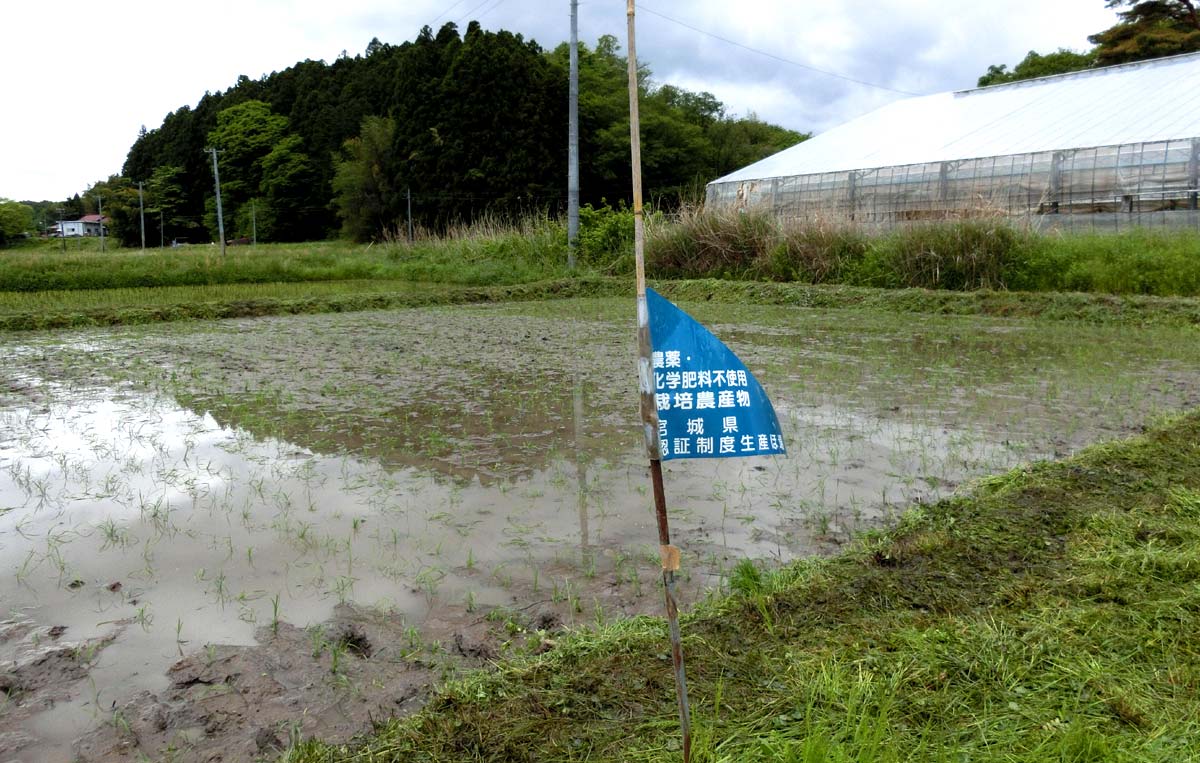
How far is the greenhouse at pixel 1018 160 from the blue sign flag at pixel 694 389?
11128 millimetres

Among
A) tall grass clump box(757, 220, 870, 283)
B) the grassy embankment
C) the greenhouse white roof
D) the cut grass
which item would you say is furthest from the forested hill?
the cut grass

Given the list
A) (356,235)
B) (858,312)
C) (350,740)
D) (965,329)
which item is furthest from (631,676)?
(356,235)

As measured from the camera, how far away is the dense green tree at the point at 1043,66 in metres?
31.3

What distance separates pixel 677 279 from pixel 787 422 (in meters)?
9.98

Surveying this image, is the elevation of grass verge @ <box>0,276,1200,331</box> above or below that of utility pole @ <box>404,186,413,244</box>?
below

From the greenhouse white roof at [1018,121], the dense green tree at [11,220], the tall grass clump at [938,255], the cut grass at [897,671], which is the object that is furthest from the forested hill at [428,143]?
the cut grass at [897,671]

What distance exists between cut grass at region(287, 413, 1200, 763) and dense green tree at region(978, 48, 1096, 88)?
31.6 meters

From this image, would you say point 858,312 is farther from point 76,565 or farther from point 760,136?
point 760,136

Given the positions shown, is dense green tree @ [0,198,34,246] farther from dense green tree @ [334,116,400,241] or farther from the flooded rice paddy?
the flooded rice paddy

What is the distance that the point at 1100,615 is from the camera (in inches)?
92.3

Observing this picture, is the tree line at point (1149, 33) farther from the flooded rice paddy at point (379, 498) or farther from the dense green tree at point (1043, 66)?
the flooded rice paddy at point (379, 498)

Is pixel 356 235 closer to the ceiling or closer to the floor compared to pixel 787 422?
closer to the ceiling

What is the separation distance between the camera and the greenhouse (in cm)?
1277

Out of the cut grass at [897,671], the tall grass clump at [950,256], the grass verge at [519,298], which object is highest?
the tall grass clump at [950,256]
